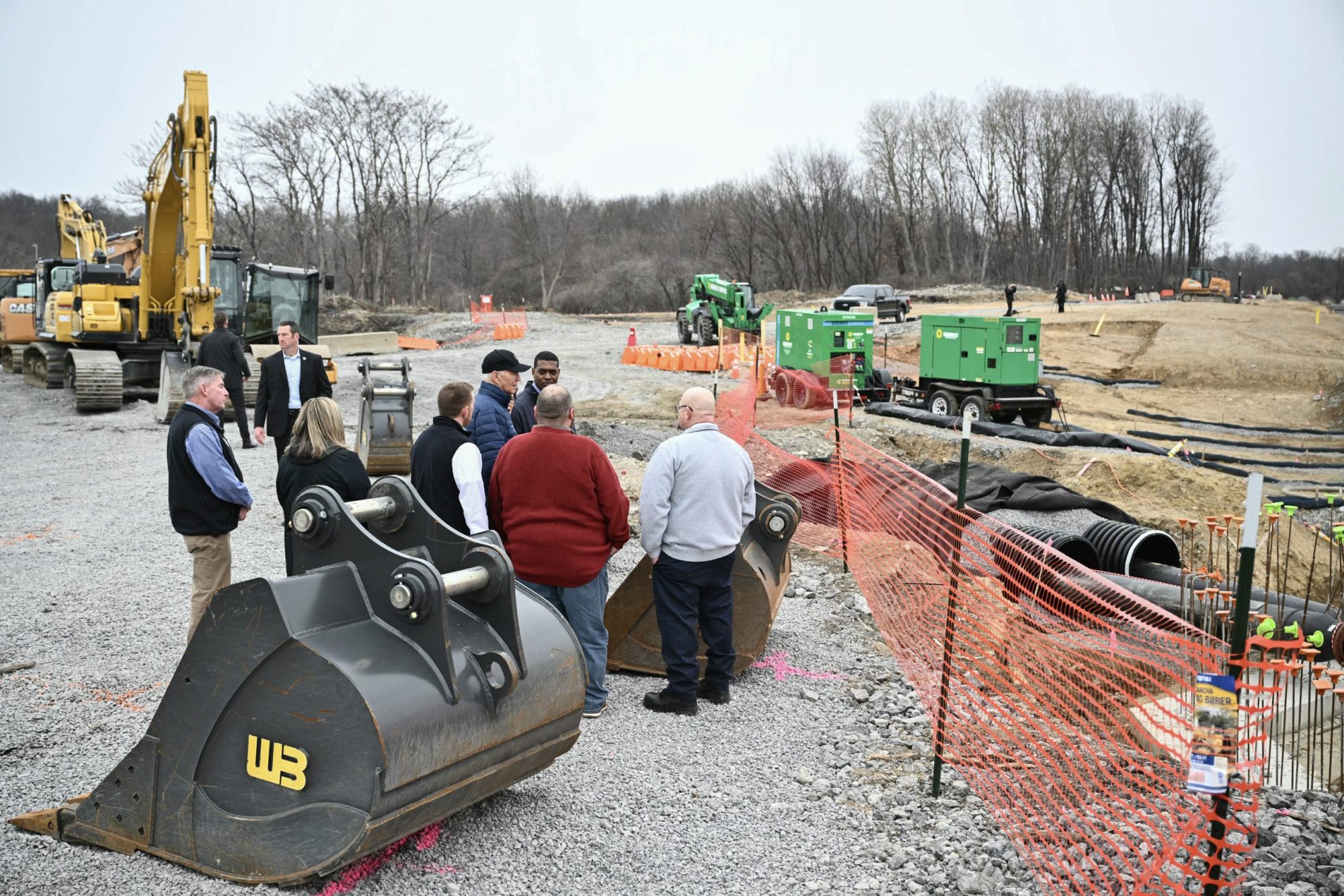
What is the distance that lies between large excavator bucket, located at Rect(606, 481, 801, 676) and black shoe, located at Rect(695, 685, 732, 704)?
0.78ft

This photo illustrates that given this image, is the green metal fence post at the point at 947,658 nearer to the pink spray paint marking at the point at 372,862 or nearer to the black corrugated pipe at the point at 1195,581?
the pink spray paint marking at the point at 372,862

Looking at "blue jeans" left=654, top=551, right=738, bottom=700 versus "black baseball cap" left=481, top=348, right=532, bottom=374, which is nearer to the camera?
"blue jeans" left=654, top=551, right=738, bottom=700

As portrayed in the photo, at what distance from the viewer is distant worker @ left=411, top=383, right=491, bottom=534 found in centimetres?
570

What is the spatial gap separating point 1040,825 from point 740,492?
7.65 ft

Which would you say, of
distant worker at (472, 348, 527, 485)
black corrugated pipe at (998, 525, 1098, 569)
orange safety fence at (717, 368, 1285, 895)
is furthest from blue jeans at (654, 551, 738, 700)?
black corrugated pipe at (998, 525, 1098, 569)

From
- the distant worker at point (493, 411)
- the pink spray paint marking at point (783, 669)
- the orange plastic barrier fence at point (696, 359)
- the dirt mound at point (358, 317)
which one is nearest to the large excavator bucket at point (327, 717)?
the distant worker at point (493, 411)

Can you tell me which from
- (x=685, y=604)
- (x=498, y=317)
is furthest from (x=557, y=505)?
(x=498, y=317)

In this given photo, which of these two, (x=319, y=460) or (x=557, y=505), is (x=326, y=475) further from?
(x=557, y=505)

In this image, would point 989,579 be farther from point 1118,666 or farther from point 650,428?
point 650,428

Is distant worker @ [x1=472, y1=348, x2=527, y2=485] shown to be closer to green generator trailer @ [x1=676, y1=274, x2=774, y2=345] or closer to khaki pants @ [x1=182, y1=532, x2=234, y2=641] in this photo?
khaki pants @ [x1=182, y1=532, x2=234, y2=641]

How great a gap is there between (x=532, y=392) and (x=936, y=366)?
1489 centimetres

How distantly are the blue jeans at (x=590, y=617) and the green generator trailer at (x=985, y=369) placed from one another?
15941 millimetres

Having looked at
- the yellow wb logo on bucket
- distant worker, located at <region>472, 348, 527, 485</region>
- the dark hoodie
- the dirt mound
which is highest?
the dirt mound

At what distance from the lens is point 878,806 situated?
491 centimetres
